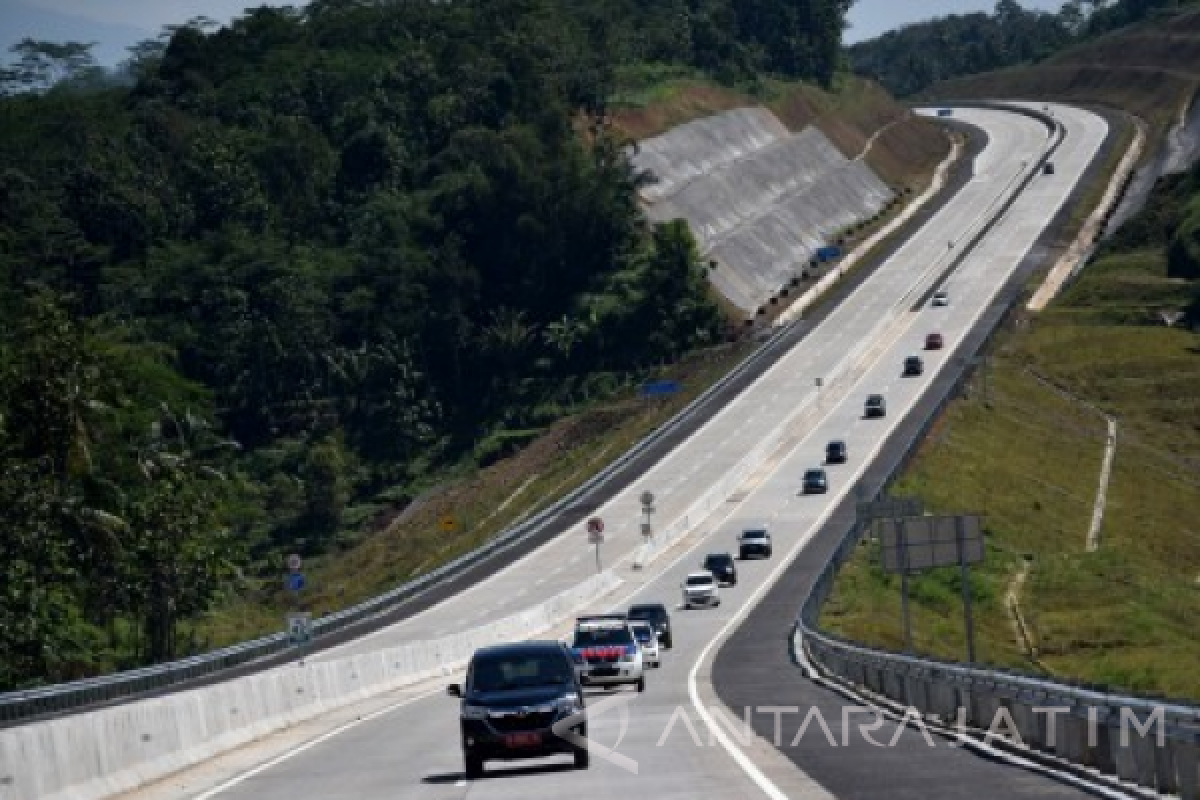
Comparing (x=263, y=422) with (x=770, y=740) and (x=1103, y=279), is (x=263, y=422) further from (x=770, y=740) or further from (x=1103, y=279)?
(x=770, y=740)

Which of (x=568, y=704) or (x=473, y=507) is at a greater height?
(x=568, y=704)

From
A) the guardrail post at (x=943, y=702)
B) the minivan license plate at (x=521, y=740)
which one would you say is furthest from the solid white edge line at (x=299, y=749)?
the guardrail post at (x=943, y=702)

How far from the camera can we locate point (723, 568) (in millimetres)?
92062

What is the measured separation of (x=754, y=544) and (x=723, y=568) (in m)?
6.26

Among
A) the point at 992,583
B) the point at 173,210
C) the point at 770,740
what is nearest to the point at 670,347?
the point at 173,210

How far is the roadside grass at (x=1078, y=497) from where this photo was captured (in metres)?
71.2

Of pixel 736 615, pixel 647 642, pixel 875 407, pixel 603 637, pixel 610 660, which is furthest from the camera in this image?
pixel 875 407

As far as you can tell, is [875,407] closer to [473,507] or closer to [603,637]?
[473,507]

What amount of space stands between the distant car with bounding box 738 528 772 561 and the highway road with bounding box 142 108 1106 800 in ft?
2.45

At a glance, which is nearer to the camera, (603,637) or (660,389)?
(603,637)

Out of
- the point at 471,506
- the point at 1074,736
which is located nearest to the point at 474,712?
the point at 1074,736

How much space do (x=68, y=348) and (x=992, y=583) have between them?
1346 inches

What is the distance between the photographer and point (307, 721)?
4759cm

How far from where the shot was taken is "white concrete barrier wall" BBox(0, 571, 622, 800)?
27859 millimetres
